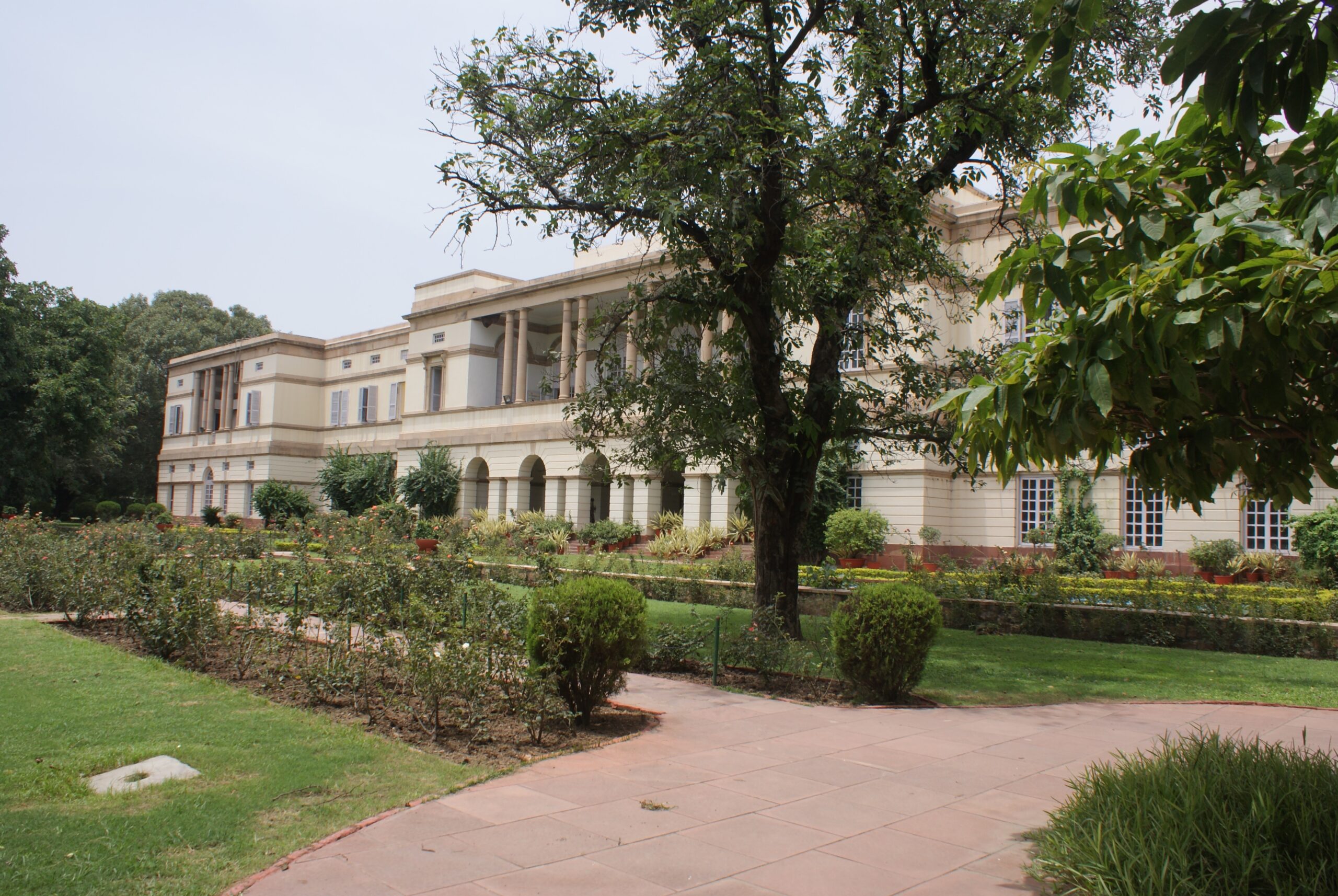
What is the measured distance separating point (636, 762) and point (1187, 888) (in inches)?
150

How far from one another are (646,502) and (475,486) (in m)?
9.44

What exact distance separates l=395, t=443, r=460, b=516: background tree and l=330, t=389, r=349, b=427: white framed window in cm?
1262

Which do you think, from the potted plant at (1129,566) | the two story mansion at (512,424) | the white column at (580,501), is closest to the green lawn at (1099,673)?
the two story mansion at (512,424)

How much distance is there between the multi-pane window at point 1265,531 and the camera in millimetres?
23109

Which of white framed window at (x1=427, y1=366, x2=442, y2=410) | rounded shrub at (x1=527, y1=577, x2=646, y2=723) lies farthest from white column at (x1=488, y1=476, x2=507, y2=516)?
rounded shrub at (x1=527, y1=577, x2=646, y2=723)

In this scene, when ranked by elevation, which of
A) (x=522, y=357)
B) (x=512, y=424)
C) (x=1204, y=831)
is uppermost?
(x=522, y=357)

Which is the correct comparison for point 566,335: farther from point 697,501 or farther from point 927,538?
point 927,538

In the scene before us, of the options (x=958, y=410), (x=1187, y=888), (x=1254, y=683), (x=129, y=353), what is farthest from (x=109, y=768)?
(x=129, y=353)

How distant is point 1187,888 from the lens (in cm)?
377

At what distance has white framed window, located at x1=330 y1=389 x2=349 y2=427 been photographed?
50.8 metres

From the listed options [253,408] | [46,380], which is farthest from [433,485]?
[253,408]

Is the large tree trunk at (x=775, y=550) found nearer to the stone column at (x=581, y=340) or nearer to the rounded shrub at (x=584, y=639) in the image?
the rounded shrub at (x=584, y=639)

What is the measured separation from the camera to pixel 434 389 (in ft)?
143

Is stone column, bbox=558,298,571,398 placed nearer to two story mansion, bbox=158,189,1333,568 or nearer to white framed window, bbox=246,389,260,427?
two story mansion, bbox=158,189,1333,568
